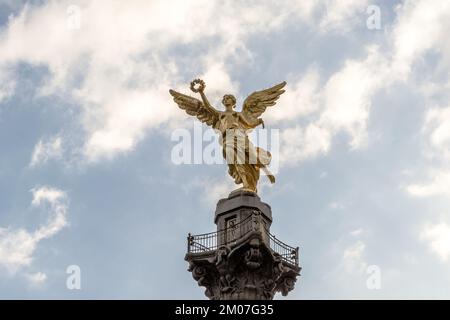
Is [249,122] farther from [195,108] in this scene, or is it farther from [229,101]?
[195,108]

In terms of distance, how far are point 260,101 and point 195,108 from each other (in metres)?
3.52

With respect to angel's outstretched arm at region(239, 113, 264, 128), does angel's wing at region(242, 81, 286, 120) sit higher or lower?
higher

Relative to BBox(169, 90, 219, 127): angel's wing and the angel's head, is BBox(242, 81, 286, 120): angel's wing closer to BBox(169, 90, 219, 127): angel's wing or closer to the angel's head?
the angel's head

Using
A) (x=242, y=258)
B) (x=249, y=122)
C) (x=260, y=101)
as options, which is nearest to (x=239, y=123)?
(x=249, y=122)

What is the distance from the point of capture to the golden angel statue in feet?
118

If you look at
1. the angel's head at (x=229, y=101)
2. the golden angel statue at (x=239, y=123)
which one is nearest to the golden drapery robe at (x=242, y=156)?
the golden angel statue at (x=239, y=123)

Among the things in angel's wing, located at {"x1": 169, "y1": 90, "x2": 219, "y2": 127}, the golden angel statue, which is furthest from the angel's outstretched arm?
angel's wing, located at {"x1": 169, "y1": 90, "x2": 219, "y2": 127}

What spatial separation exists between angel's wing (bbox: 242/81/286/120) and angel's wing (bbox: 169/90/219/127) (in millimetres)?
1712

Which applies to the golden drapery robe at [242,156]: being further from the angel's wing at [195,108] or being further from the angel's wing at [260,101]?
the angel's wing at [260,101]

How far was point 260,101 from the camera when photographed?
39125mm
